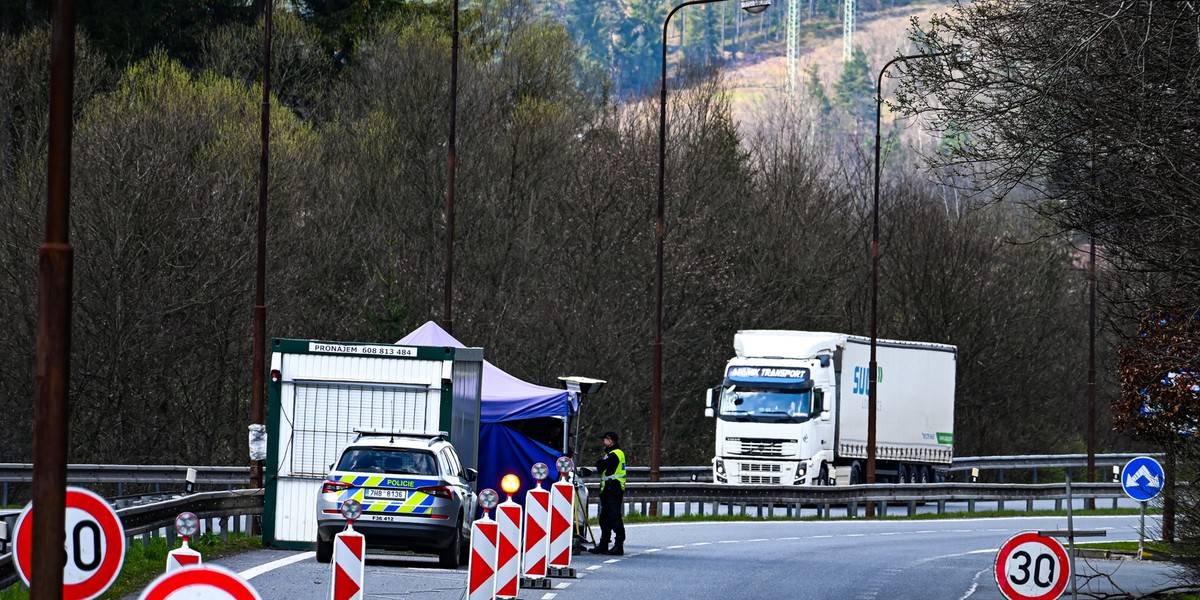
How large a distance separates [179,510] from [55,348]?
13.7 meters

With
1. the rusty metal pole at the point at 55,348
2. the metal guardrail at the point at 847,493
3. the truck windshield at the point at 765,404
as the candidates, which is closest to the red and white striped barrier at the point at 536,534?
the rusty metal pole at the point at 55,348

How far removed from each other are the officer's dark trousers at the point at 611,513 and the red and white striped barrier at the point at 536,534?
4.06 metres

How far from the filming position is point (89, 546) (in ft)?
34.2

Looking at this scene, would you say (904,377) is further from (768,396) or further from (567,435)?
(567,435)

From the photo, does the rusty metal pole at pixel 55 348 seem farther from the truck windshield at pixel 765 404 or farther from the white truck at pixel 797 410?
the truck windshield at pixel 765 404

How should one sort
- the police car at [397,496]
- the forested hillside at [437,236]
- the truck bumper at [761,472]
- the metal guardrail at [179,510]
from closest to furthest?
1. the metal guardrail at [179,510]
2. the police car at [397,496]
3. the truck bumper at [761,472]
4. the forested hillside at [437,236]

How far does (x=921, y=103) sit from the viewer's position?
707 inches

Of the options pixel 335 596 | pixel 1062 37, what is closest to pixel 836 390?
pixel 1062 37

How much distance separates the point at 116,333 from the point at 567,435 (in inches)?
629

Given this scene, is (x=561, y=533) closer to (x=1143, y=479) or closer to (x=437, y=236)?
(x=1143, y=479)

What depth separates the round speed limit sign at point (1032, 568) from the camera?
15492mm

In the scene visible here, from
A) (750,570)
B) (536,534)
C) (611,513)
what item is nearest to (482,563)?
(536,534)

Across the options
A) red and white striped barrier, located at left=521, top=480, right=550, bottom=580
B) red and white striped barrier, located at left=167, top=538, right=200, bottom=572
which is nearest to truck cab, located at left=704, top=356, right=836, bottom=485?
red and white striped barrier, located at left=521, top=480, right=550, bottom=580

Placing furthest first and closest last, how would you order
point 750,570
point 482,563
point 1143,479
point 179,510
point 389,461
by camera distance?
point 1143,479 < point 750,570 < point 179,510 < point 389,461 < point 482,563
